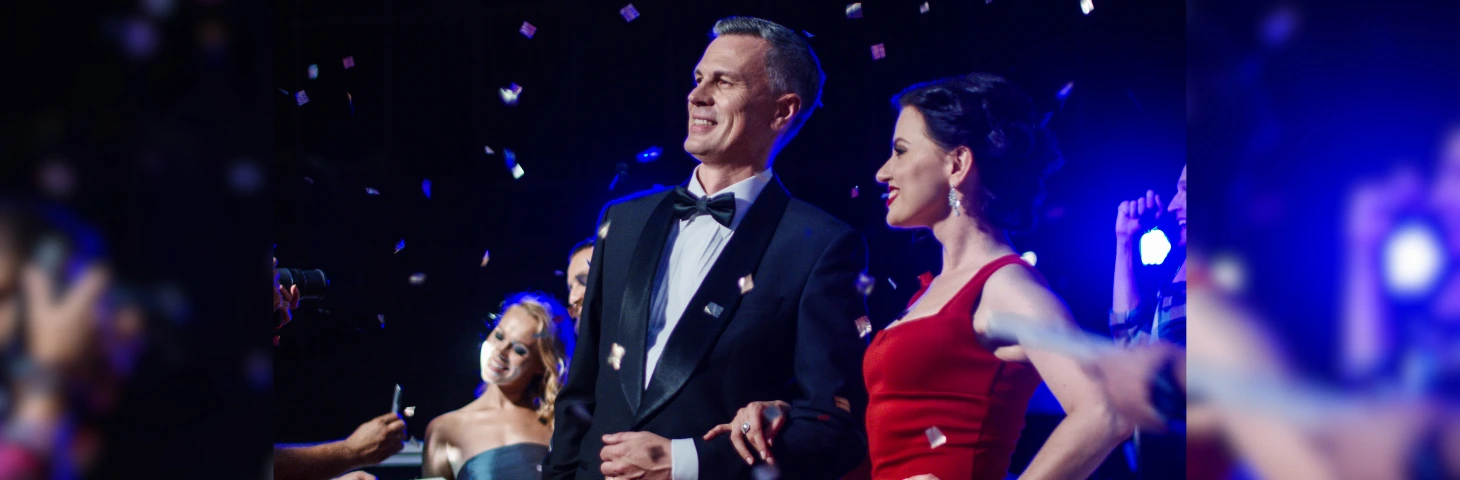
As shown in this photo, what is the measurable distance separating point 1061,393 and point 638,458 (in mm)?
861

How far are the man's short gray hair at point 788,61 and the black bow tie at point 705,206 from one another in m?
0.21

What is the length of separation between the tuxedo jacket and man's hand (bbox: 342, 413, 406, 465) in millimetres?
501

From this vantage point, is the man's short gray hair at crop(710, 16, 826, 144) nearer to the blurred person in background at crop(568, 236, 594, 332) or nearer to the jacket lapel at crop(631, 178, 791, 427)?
the jacket lapel at crop(631, 178, 791, 427)

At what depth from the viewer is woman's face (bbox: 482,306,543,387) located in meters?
2.80

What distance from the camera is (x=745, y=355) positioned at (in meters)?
2.20

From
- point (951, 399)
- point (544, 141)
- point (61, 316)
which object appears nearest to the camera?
point (61, 316)

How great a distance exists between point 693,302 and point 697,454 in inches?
12.6

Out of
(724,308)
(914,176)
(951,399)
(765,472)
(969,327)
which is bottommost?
(765,472)

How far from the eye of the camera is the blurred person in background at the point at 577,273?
271cm

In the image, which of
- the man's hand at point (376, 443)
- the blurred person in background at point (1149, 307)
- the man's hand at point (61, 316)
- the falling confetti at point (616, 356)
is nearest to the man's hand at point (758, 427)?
the falling confetti at point (616, 356)

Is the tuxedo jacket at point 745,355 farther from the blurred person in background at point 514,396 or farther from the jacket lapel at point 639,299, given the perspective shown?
the blurred person in background at point 514,396

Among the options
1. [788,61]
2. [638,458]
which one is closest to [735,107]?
[788,61]

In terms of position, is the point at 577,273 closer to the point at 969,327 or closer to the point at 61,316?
the point at 969,327

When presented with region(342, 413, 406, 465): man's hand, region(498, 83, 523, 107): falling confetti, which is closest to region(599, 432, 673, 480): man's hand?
region(342, 413, 406, 465): man's hand
